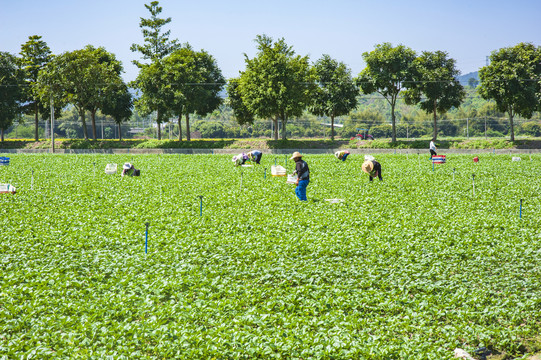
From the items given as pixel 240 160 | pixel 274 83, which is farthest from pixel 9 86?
pixel 240 160

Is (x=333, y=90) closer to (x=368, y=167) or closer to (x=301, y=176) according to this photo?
(x=368, y=167)

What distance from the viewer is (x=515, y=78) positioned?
2349 inches

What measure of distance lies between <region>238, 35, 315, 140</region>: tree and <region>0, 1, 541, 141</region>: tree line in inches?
5.2

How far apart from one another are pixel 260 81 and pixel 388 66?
57.0ft

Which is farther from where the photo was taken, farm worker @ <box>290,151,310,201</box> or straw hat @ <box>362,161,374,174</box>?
straw hat @ <box>362,161,374,174</box>

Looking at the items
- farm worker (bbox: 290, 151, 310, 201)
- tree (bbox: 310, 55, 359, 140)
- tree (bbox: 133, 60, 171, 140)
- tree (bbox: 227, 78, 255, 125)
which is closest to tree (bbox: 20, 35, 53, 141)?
Result: tree (bbox: 133, 60, 171, 140)

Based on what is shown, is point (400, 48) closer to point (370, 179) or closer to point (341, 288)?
point (370, 179)

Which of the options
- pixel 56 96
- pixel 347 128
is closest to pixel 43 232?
pixel 56 96

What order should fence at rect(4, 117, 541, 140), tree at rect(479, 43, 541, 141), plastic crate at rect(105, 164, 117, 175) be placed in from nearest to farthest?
1. plastic crate at rect(105, 164, 117, 175)
2. tree at rect(479, 43, 541, 141)
3. fence at rect(4, 117, 541, 140)

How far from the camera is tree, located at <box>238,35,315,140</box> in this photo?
64062 millimetres

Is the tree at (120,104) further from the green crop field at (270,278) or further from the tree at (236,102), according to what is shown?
the green crop field at (270,278)

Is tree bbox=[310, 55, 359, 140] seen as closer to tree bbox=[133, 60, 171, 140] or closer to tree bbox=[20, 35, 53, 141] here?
tree bbox=[133, 60, 171, 140]

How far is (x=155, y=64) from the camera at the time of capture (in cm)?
6962

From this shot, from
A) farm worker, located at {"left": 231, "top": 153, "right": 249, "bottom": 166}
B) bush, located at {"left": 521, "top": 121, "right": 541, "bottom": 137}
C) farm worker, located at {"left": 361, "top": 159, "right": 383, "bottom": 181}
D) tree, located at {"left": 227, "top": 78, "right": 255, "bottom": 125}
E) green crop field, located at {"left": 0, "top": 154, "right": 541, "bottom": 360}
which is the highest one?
tree, located at {"left": 227, "top": 78, "right": 255, "bottom": 125}
